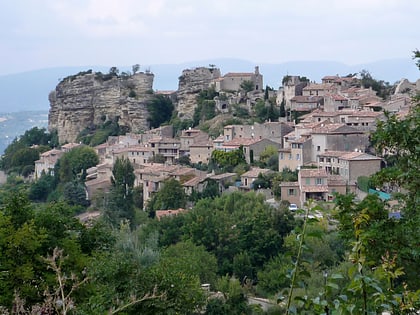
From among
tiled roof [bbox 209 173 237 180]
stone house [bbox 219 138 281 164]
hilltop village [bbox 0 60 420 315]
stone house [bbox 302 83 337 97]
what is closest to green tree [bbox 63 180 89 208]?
hilltop village [bbox 0 60 420 315]

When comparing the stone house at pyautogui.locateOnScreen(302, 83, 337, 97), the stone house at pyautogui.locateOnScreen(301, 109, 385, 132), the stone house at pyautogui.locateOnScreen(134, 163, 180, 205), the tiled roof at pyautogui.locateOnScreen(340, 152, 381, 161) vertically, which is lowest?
the stone house at pyautogui.locateOnScreen(134, 163, 180, 205)

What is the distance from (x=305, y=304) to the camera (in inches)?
140

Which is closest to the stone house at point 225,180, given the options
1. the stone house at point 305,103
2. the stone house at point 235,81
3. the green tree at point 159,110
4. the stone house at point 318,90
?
the stone house at point 305,103

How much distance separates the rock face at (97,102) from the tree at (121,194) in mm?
13347

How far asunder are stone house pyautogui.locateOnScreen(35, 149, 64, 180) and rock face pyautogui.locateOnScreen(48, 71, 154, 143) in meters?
5.57

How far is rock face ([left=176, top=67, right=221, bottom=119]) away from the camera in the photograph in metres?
48.7

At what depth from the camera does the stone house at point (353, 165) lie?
101 ft

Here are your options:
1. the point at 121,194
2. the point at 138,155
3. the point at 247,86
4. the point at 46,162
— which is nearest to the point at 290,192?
the point at 121,194

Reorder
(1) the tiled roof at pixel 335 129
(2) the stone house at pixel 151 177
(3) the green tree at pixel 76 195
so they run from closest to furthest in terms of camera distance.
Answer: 1. (1) the tiled roof at pixel 335 129
2. (2) the stone house at pixel 151 177
3. (3) the green tree at pixel 76 195

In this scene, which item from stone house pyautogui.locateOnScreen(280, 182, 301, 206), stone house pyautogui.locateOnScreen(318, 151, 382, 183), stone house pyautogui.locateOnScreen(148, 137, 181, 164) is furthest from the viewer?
stone house pyautogui.locateOnScreen(148, 137, 181, 164)

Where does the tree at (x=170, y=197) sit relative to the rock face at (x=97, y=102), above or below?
below

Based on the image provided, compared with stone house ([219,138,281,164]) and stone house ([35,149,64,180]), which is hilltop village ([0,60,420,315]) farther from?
stone house ([35,149,64,180])

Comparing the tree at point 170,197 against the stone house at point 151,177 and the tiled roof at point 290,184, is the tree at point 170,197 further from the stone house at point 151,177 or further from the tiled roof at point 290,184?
the tiled roof at point 290,184

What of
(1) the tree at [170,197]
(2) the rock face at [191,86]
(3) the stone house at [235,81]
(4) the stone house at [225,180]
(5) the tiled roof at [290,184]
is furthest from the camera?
(2) the rock face at [191,86]
